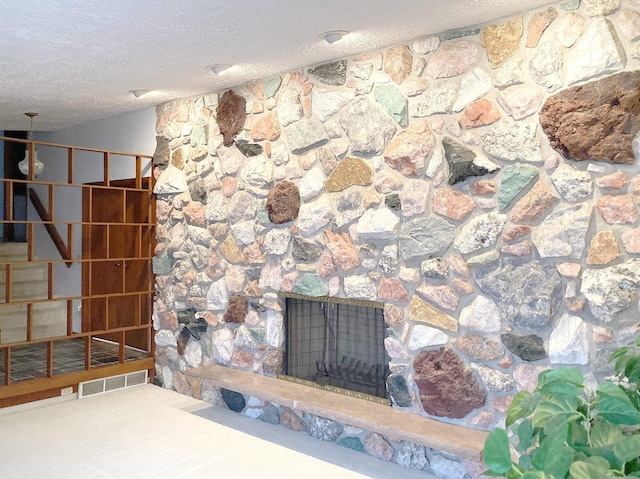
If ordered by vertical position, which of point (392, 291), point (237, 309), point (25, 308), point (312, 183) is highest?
point (312, 183)

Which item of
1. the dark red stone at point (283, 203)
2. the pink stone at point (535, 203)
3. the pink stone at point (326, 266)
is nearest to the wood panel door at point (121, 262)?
the dark red stone at point (283, 203)

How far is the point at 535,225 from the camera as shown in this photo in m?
2.38

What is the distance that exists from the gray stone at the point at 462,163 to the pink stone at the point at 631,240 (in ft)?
2.04

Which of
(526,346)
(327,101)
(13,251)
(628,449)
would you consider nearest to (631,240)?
(526,346)

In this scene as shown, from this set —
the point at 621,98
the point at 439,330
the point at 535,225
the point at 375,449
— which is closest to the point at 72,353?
the point at 375,449

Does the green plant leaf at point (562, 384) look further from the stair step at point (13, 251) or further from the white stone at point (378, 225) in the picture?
the stair step at point (13, 251)

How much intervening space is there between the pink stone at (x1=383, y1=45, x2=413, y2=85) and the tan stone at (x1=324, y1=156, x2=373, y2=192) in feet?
1.59

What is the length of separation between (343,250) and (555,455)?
224 centimetres

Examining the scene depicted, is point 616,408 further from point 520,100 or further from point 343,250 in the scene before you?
point 343,250

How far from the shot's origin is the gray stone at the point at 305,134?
3.17 metres

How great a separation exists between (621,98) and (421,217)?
40.3 inches

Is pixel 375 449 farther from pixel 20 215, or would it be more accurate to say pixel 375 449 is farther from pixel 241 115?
pixel 20 215

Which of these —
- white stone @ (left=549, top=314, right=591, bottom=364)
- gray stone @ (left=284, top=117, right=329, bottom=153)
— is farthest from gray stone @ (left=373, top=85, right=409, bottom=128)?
white stone @ (left=549, top=314, right=591, bottom=364)

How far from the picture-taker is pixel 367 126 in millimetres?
2941
